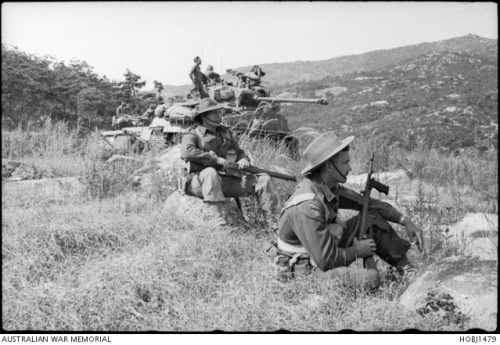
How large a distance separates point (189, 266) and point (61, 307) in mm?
1066

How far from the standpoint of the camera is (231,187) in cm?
593

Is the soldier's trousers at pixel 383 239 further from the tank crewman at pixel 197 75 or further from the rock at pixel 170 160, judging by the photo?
the tank crewman at pixel 197 75

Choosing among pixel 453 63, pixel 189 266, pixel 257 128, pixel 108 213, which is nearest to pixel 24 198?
pixel 108 213

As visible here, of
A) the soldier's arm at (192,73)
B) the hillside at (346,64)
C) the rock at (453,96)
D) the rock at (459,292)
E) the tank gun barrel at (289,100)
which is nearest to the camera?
the rock at (459,292)

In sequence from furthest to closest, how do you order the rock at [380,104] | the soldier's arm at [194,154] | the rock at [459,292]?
1. the rock at [380,104]
2. the soldier's arm at [194,154]
3. the rock at [459,292]

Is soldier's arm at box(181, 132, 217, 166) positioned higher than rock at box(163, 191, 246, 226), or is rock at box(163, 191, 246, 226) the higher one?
soldier's arm at box(181, 132, 217, 166)

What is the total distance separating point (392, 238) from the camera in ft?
13.0

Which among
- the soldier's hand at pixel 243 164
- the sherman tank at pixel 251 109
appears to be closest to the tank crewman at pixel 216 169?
the soldier's hand at pixel 243 164

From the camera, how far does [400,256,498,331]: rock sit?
3.19m

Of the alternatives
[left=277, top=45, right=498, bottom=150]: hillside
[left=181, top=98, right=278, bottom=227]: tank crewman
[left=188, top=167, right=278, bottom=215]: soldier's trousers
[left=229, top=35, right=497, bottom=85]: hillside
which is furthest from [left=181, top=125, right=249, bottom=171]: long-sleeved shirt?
[left=229, top=35, right=497, bottom=85]: hillside

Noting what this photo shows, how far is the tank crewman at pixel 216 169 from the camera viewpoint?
5.54m

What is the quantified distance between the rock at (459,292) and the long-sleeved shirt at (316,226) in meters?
0.52

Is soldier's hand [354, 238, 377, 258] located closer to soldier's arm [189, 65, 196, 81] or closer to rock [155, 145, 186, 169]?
rock [155, 145, 186, 169]

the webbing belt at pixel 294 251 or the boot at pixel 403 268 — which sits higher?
the webbing belt at pixel 294 251
